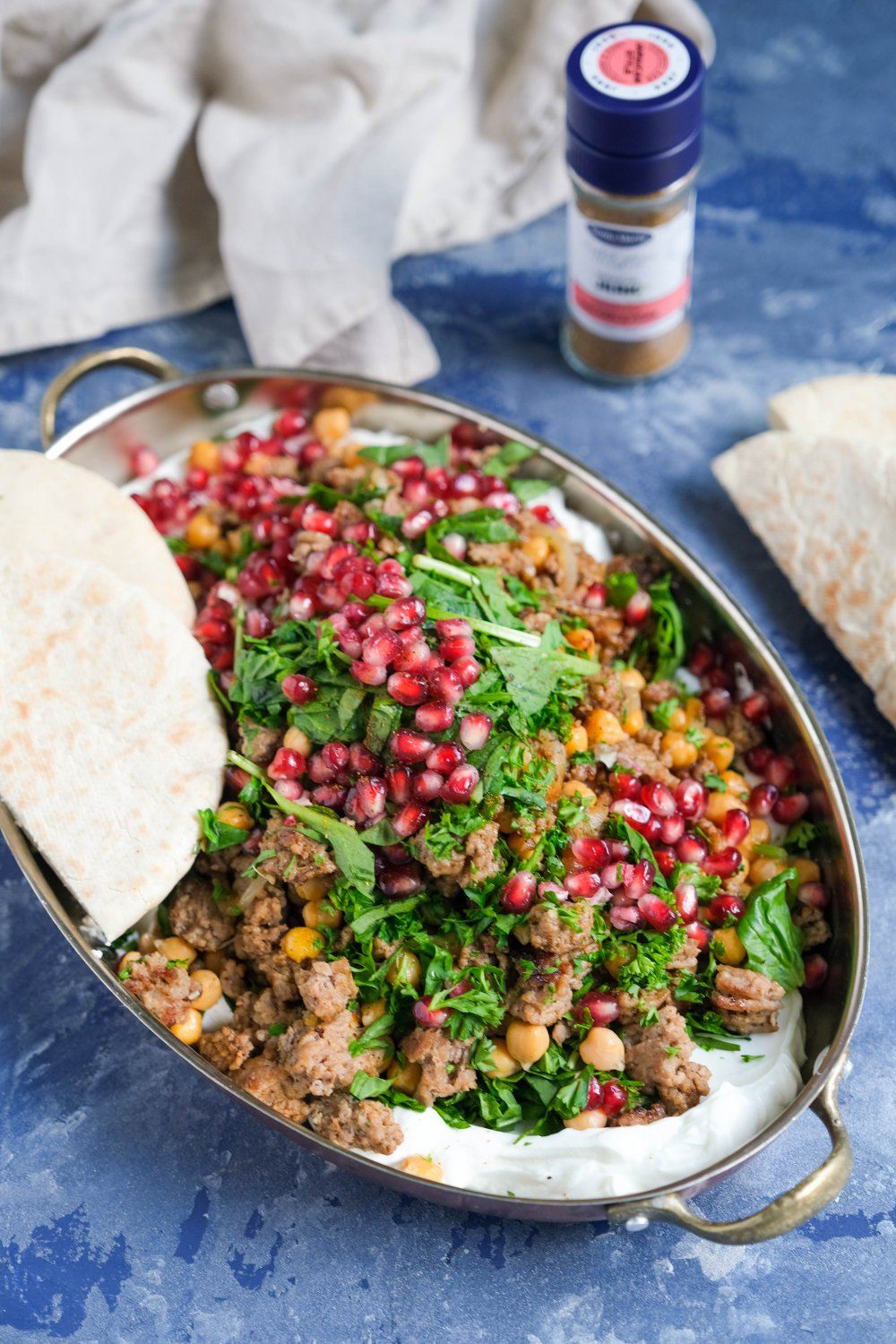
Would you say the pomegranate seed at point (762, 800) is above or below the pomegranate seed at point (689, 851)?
below

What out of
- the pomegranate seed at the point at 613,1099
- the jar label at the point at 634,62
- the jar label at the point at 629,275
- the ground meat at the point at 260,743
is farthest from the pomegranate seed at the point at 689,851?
the jar label at the point at 634,62

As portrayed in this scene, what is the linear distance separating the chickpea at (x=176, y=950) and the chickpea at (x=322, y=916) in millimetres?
360

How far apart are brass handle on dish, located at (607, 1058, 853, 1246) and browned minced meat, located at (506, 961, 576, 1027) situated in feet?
1.54

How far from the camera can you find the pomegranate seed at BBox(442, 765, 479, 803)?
343 cm

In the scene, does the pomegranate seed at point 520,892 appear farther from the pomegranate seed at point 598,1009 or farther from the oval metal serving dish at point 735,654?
the oval metal serving dish at point 735,654

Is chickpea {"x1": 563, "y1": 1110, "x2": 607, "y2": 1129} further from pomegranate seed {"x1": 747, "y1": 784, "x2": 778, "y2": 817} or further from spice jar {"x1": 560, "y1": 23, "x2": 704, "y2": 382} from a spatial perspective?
spice jar {"x1": 560, "y1": 23, "x2": 704, "y2": 382}

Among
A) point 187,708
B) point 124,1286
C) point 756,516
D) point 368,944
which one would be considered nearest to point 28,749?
point 187,708

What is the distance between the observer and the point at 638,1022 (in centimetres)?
349

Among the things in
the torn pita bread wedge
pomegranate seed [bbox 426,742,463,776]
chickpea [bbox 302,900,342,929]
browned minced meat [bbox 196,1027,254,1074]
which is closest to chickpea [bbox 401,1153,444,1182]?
browned minced meat [bbox 196,1027,254,1074]

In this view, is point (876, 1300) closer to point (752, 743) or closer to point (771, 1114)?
point (771, 1114)

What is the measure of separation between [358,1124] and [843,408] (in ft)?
9.57

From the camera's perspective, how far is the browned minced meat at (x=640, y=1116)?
3.39 meters

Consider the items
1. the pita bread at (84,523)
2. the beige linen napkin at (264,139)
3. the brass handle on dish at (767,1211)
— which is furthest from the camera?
the beige linen napkin at (264,139)

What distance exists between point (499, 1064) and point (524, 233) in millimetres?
3517
